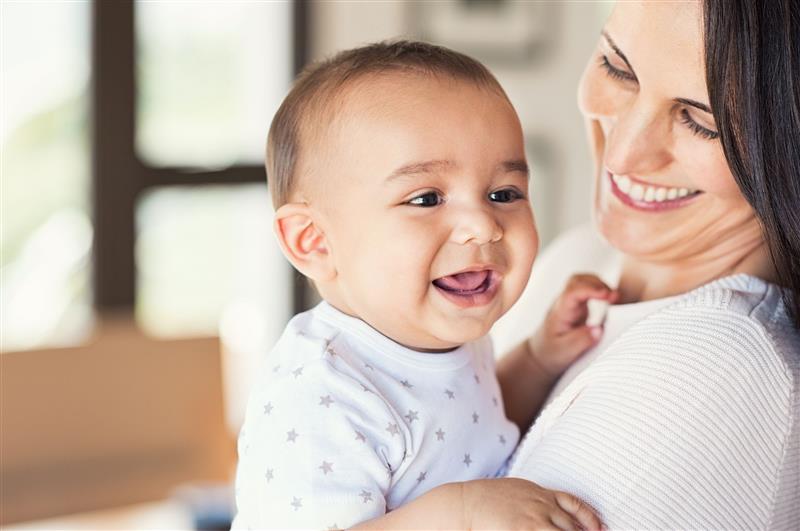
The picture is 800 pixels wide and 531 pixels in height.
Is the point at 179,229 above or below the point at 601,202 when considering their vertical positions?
below

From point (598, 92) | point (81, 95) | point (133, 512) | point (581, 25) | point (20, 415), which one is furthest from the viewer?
point (581, 25)

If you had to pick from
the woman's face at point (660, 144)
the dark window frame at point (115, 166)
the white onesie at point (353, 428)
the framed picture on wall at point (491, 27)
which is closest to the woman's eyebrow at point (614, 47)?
A: the woman's face at point (660, 144)

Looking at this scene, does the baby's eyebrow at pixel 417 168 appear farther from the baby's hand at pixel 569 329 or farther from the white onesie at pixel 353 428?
the baby's hand at pixel 569 329

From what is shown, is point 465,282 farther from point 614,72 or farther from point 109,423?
point 109,423

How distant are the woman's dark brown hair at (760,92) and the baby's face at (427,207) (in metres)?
0.23

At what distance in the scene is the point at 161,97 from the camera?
4.14m

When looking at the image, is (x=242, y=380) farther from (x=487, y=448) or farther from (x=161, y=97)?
(x=487, y=448)

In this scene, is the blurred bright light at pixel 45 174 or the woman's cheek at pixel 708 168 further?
the blurred bright light at pixel 45 174

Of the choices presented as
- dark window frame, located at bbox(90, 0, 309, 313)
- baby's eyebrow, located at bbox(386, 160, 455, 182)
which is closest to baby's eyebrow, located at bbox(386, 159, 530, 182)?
baby's eyebrow, located at bbox(386, 160, 455, 182)

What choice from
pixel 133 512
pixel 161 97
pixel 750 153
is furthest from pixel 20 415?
pixel 750 153

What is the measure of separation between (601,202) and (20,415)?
1.81 m

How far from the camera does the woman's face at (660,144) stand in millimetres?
1254

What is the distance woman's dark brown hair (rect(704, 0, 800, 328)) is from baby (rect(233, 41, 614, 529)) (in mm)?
224

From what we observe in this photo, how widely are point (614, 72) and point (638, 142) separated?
13 centimetres
